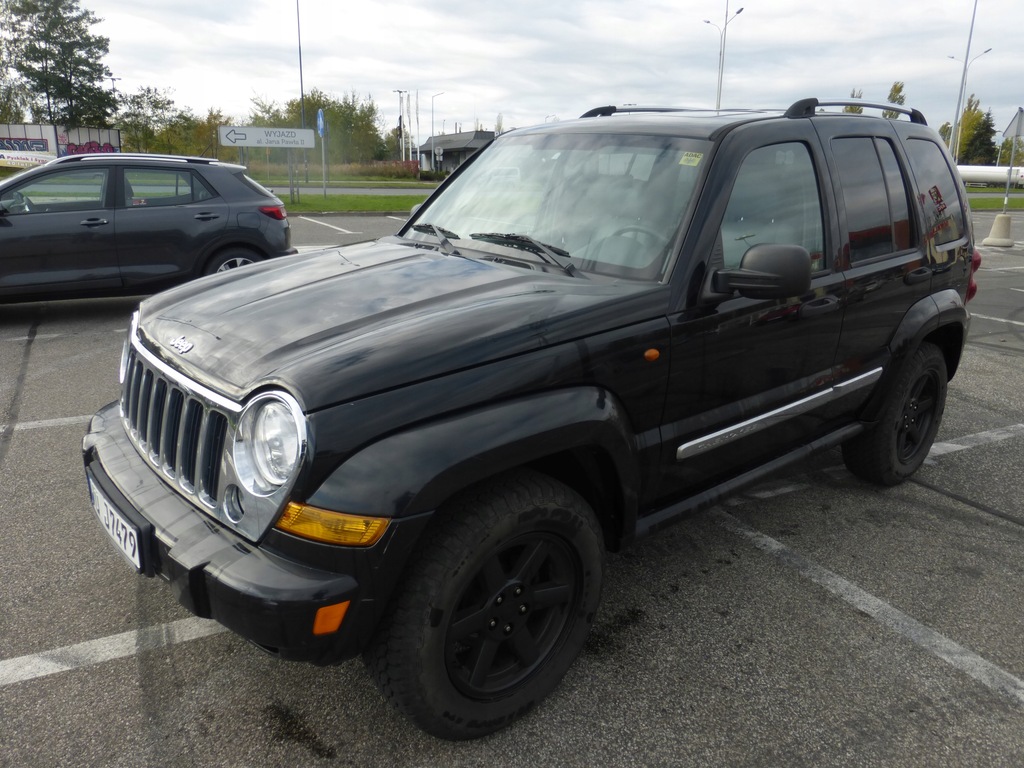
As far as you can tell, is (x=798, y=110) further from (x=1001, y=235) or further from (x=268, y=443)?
(x=1001, y=235)

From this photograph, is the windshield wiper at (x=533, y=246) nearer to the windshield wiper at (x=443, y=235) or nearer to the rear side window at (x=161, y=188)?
the windshield wiper at (x=443, y=235)

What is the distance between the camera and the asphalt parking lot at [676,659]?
2254 millimetres

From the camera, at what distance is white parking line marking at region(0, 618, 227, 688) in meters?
2.53

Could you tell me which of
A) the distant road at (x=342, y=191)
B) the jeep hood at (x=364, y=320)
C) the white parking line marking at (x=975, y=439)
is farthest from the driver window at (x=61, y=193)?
the distant road at (x=342, y=191)

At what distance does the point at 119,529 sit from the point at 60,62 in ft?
204

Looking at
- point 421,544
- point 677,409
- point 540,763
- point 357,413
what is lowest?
point 540,763

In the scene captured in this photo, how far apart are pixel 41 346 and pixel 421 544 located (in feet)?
20.1

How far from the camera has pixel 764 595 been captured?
3080 millimetres

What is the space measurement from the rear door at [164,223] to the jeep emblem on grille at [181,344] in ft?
19.5

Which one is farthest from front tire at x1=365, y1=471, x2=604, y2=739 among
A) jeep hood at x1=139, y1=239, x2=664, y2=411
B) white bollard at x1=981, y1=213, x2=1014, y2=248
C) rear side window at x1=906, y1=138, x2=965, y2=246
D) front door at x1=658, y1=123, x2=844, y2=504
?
white bollard at x1=981, y1=213, x2=1014, y2=248

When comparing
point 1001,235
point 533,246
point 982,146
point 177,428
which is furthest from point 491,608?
point 982,146

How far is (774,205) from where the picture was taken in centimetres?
301

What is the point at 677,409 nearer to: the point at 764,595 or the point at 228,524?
the point at 764,595

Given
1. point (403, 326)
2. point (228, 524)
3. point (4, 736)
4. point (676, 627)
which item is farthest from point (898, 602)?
point (4, 736)
